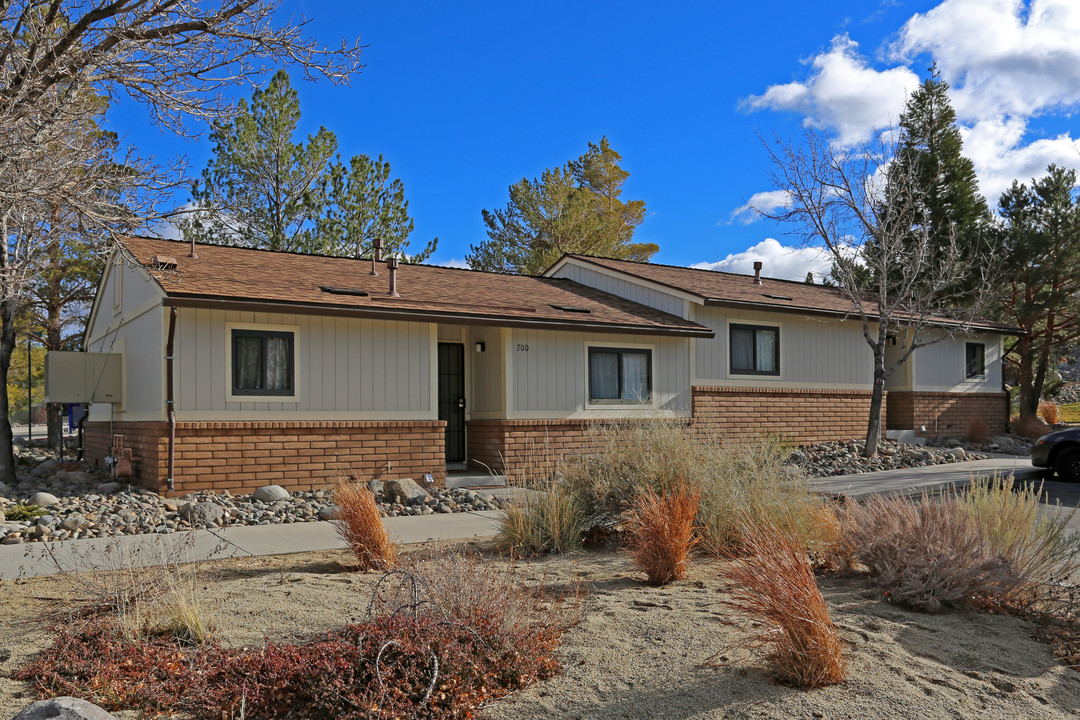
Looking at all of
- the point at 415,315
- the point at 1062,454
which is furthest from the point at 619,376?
the point at 1062,454

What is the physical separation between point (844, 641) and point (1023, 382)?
85.6 ft

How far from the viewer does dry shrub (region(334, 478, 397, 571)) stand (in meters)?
6.59

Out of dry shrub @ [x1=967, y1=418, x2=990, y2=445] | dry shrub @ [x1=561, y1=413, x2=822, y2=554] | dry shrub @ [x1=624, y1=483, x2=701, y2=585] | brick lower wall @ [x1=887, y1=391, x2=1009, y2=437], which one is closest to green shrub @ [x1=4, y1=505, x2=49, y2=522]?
dry shrub @ [x1=561, y1=413, x2=822, y2=554]

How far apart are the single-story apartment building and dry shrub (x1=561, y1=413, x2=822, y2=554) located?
80.0 inches

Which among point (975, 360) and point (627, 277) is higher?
point (627, 277)

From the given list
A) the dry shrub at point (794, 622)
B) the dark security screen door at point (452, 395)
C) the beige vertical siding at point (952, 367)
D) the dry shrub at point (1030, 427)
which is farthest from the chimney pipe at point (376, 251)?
the dry shrub at point (1030, 427)

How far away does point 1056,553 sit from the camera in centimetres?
565

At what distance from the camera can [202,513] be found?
9.79 metres

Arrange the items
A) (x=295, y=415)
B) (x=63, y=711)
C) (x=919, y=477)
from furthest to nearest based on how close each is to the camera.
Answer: (x=919, y=477) < (x=295, y=415) < (x=63, y=711)

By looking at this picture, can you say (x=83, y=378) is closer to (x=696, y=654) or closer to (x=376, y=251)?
(x=376, y=251)

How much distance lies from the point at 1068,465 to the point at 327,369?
40.3 ft

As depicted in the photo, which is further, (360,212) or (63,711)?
(360,212)

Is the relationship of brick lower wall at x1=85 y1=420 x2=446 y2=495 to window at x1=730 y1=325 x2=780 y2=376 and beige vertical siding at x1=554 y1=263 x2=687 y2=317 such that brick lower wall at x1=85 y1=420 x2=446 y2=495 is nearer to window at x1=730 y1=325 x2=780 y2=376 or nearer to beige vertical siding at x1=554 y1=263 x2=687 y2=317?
beige vertical siding at x1=554 y1=263 x2=687 y2=317

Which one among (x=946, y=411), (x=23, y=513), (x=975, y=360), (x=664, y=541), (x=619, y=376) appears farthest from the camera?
(x=975, y=360)
